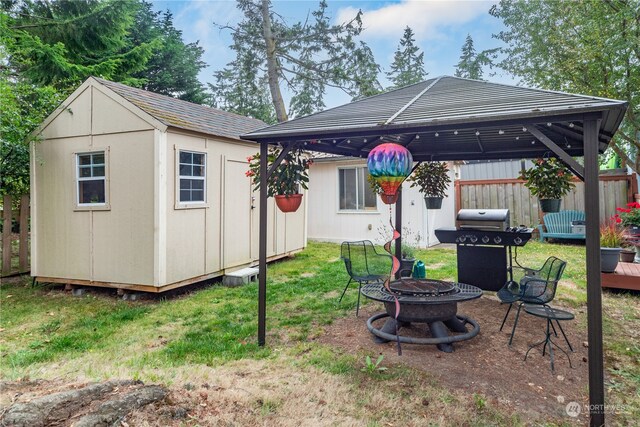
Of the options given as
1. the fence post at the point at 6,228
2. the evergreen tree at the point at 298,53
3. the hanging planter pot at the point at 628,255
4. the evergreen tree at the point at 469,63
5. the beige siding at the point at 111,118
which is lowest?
the hanging planter pot at the point at 628,255

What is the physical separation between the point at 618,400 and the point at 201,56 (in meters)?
18.6

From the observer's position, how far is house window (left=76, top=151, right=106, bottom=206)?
20.1 feet

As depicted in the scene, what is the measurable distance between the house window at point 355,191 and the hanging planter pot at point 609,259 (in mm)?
5854

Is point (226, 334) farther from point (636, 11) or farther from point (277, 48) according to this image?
point (277, 48)

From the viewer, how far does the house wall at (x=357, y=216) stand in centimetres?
1053

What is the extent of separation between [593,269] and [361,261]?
9.72 feet

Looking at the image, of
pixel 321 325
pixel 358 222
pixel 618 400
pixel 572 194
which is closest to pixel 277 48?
pixel 358 222

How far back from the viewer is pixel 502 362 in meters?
3.39

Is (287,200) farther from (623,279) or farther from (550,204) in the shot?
(623,279)

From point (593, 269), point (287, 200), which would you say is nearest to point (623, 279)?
point (593, 269)

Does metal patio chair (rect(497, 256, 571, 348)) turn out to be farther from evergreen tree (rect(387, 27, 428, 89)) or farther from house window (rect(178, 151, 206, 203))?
evergreen tree (rect(387, 27, 428, 89))

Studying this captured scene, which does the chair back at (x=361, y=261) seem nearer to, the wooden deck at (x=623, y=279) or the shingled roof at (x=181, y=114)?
the shingled roof at (x=181, y=114)

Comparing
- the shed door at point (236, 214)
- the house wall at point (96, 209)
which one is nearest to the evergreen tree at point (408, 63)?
the shed door at point (236, 214)

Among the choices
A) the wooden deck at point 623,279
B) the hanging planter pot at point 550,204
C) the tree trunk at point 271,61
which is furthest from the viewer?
the tree trunk at point 271,61
